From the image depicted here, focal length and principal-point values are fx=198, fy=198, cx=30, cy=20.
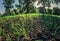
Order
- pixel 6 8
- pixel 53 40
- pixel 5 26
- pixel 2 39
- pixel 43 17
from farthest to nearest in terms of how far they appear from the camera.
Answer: pixel 6 8 → pixel 43 17 → pixel 5 26 → pixel 2 39 → pixel 53 40

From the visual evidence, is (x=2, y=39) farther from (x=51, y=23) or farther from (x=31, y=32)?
(x=51, y=23)

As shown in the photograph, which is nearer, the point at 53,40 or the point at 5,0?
→ the point at 53,40

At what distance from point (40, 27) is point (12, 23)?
3.41ft

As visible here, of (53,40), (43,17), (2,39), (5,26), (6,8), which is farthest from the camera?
(6,8)

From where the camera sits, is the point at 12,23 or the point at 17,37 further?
the point at 12,23

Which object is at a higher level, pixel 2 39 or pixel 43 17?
pixel 43 17

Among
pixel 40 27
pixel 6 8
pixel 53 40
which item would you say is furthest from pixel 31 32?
pixel 6 8

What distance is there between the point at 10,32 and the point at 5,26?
402 mm

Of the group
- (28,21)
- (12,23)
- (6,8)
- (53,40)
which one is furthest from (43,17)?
(6,8)

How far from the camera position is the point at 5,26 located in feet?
22.3

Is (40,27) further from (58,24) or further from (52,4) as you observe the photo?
(52,4)

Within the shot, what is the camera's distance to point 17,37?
6270 millimetres

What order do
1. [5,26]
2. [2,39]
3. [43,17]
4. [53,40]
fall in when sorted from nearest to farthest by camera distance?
[53,40], [2,39], [5,26], [43,17]

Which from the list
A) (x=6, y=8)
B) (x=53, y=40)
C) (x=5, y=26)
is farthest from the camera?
(x=6, y=8)
